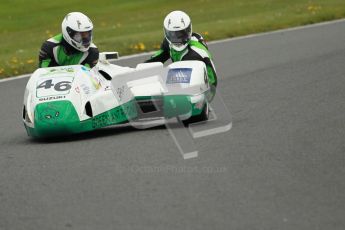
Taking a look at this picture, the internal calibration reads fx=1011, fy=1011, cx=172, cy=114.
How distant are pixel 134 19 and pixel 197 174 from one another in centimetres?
1818

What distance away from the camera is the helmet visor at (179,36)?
35.2ft

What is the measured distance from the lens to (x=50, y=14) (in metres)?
29.0

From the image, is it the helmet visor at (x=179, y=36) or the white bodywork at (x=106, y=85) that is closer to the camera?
the white bodywork at (x=106, y=85)

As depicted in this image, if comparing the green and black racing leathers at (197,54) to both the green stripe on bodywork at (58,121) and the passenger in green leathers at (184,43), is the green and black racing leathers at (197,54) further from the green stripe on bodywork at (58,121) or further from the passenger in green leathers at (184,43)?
the green stripe on bodywork at (58,121)

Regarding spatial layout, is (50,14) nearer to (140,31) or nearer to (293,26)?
(140,31)

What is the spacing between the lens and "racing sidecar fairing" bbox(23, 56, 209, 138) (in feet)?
31.2

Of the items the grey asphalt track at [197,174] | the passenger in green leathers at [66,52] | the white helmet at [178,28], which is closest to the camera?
the grey asphalt track at [197,174]

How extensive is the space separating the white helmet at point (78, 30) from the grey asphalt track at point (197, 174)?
1.07 metres

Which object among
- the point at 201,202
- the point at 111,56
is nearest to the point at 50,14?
the point at 111,56

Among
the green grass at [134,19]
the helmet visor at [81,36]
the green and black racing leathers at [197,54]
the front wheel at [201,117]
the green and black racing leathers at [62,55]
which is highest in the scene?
the helmet visor at [81,36]

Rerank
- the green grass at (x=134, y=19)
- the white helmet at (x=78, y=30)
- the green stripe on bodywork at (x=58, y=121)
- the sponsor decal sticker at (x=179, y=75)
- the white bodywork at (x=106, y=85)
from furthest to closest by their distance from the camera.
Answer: the green grass at (x=134, y=19) → the white helmet at (x=78, y=30) → the sponsor decal sticker at (x=179, y=75) → the white bodywork at (x=106, y=85) → the green stripe on bodywork at (x=58, y=121)

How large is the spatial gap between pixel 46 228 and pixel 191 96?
3.97m

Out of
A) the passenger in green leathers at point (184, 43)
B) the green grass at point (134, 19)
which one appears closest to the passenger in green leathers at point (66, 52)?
the passenger in green leathers at point (184, 43)

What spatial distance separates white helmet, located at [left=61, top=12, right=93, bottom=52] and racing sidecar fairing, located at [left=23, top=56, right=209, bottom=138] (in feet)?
1.71
